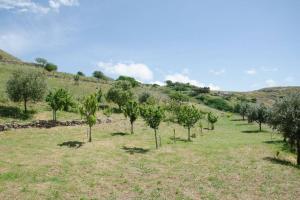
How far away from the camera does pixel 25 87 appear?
6397 centimetres

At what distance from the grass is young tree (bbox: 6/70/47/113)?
1488 cm

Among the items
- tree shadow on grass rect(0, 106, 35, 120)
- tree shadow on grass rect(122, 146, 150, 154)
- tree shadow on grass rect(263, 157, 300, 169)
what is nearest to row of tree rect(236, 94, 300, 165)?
tree shadow on grass rect(263, 157, 300, 169)

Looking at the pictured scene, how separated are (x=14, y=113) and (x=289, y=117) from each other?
5090cm

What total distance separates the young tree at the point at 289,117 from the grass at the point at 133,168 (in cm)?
415

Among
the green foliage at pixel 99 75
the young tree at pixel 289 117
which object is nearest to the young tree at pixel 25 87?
the young tree at pixel 289 117

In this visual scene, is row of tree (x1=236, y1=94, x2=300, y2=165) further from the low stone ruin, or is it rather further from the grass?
the low stone ruin

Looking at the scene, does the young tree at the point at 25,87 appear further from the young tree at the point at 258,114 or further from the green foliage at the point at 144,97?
the young tree at the point at 258,114

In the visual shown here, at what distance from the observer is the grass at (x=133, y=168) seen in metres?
28.3

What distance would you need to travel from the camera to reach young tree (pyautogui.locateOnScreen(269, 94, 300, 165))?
140 ft

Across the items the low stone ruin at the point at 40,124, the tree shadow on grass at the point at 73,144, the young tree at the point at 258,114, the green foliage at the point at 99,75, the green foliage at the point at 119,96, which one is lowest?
the tree shadow on grass at the point at 73,144

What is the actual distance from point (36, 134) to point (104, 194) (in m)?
26.8

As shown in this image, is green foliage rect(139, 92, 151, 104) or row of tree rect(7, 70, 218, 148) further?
green foliage rect(139, 92, 151, 104)

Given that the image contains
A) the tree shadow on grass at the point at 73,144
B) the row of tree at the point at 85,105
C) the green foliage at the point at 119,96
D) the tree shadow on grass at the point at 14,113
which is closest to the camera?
the tree shadow on grass at the point at 73,144

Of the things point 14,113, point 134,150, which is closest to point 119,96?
point 14,113
